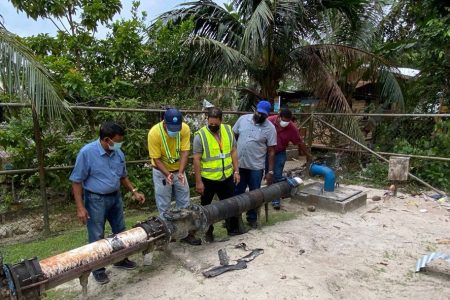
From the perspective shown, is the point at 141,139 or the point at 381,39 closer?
the point at 141,139

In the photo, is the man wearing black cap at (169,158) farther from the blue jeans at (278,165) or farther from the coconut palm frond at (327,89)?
the coconut palm frond at (327,89)

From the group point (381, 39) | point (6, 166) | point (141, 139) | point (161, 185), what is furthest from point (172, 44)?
point (381, 39)

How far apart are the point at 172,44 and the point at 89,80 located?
1.81 m

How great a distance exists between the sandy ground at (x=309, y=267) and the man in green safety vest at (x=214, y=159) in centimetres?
64

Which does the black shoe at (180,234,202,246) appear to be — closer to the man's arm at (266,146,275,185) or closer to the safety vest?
the safety vest

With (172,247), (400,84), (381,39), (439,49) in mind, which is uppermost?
(381,39)

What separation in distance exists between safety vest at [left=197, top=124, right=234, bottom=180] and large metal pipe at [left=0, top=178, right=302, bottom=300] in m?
0.34

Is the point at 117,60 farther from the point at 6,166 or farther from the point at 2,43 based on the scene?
the point at 2,43

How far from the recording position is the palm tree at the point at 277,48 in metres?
7.53

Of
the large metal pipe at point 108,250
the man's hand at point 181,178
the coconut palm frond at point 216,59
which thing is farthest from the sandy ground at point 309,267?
the coconut palm frond at point 216,59

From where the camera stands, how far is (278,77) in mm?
8570

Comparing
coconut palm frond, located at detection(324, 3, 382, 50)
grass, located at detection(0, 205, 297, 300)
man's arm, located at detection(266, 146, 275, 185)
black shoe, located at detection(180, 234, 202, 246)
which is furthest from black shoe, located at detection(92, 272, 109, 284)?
coconut palm frond, located at detection(324, 3, 382, 50)

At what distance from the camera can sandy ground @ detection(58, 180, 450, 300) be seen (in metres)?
3.02

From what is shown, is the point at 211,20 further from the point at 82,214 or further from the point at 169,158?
the point at 82,214
